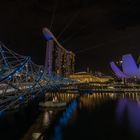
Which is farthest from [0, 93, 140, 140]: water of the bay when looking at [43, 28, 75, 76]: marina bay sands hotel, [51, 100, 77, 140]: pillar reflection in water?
[43, 28, 75, 76]: marina bay sands hotel

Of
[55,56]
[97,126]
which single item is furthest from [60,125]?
[55,56]

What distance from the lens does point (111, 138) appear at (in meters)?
11.9

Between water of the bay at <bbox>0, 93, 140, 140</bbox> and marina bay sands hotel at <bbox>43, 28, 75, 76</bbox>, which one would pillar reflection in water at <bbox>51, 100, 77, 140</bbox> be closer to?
water of the bay at <bbox>0, 93, 140, 140</bbox>

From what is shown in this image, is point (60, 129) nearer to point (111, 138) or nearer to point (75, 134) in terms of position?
point (75, 134)

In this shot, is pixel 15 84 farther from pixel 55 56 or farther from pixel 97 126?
pixel 55 56

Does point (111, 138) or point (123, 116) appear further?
point (123, 116)

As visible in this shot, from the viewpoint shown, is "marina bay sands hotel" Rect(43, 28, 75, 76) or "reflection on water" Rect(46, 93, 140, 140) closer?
"reflection on water" Rect(46, 93, 140, 140)

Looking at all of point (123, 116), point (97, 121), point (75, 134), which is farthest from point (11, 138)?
A: point (123, 116)

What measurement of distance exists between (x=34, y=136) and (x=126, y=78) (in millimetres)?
44313

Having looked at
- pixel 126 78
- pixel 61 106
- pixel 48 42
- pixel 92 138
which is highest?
pixel 48 42

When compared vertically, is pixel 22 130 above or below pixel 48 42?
below

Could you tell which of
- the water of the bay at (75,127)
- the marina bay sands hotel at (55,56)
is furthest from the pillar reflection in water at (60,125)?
the marina bay sands hotel at (55,56)

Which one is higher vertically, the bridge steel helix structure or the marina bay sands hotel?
the marina bay sands hotel

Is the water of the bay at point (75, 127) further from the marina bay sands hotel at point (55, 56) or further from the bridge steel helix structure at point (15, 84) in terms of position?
the marina bay sands hotel at point (55, 56)
